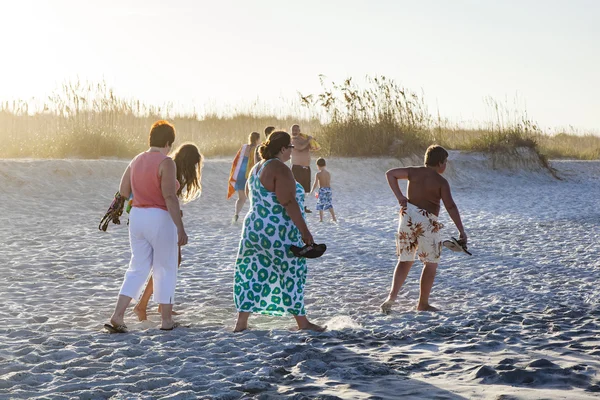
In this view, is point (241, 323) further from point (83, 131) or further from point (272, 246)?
point (83, 131)

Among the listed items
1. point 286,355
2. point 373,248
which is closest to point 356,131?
point 373,248

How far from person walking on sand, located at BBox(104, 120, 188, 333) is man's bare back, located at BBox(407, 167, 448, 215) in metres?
2.17

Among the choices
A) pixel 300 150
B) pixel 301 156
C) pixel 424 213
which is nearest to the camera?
pixel 424 213

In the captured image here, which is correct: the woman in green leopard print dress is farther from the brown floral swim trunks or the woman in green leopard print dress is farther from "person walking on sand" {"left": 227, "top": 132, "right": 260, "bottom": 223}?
"person walking on sand" {"left": 227, "top": 132, "right": 260, "bottom": 223}

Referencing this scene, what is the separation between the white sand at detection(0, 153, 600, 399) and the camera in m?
5.12

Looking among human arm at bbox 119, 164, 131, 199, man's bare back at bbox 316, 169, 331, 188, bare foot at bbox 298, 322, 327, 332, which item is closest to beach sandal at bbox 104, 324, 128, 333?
human arm at bbox 119, 164, 131, 199

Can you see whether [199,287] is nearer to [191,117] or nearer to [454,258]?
[454,258]

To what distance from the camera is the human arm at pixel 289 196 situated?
20.5ft

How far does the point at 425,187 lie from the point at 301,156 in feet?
25.5

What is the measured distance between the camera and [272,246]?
6445 mm

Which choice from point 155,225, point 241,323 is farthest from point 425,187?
point 155,225

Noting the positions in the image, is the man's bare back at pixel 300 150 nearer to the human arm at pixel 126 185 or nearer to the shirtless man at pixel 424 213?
the shirtless man at pixel 424 213

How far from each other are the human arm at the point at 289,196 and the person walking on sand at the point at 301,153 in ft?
27.6

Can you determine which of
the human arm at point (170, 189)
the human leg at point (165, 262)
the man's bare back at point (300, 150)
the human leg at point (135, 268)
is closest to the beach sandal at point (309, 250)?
the human arm at point (170, 189)
